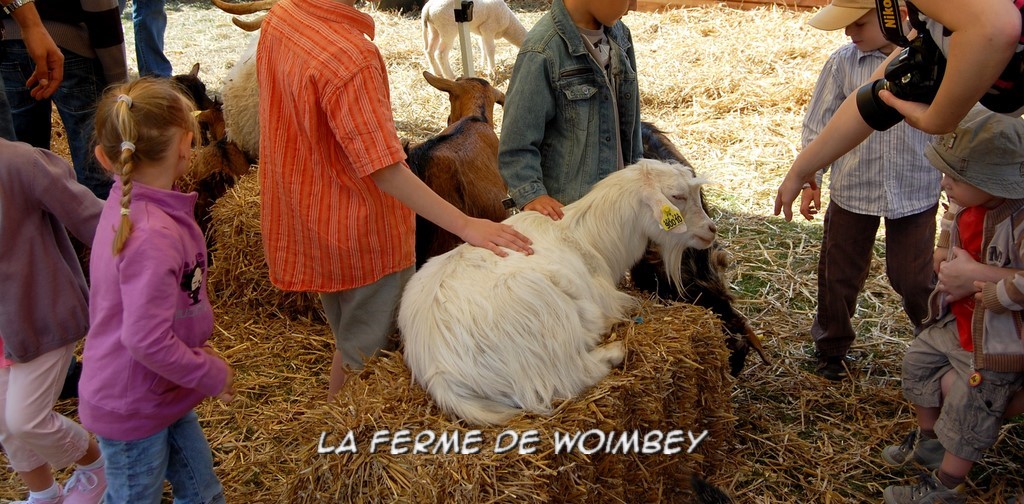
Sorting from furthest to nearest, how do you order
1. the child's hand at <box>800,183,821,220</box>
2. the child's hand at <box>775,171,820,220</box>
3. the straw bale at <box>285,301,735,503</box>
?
1. the child's hand at <box>800,183,821,220</box>
2. the child's hand at <box>775,171,820,220</box>
3. the straw bale at <box>285,301,735,503</box>

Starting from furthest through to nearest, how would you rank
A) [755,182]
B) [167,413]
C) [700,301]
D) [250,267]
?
[755,182], [250,267], [700,301], [167,413]

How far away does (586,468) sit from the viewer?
239 centimetres

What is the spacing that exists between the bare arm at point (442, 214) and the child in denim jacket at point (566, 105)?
0.34 metres

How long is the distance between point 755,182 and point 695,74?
107 inches

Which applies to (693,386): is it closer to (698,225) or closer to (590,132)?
(698,225)

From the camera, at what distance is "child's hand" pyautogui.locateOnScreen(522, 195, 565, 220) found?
9.70 ft

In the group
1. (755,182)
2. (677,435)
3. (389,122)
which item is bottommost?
(755,182)

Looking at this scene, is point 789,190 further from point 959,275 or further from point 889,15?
point 889,15

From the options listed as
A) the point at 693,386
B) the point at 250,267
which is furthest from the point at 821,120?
the point at 250,267

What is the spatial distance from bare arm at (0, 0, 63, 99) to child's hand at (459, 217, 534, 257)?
2224 mm

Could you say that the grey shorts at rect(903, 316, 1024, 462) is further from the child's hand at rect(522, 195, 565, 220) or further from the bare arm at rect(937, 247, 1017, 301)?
the child's hand at rect(522, 195, 565, 220)

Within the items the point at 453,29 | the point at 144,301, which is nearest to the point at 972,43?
the point at 144,301

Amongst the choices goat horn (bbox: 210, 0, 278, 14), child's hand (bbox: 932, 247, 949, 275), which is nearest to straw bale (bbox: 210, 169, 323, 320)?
goat horn (bbox: 210, 0, 278, 14)

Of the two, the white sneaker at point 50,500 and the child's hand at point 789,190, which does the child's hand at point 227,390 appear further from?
the child's hand at point 789,190
